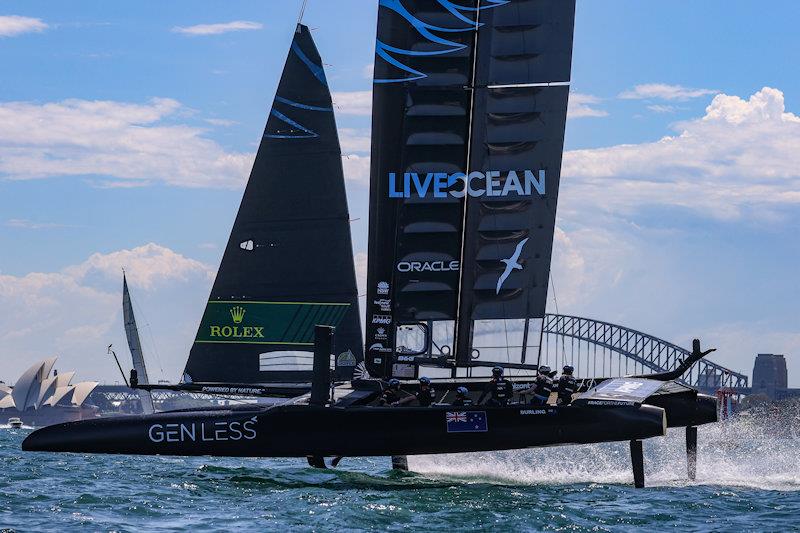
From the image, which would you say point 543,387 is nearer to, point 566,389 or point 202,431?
point 566,389

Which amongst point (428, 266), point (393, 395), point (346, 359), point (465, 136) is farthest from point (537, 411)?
point (465, 136)

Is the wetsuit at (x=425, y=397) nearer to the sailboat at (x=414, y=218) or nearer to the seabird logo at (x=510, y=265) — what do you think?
the sailboat at (x=414, y=218)

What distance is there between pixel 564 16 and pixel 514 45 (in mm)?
956

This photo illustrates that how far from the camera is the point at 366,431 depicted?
57.7 ft

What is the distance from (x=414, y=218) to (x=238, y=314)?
354cm

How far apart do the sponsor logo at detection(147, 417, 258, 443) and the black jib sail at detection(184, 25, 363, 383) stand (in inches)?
153

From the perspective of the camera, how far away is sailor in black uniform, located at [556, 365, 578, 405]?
1831 centimetres

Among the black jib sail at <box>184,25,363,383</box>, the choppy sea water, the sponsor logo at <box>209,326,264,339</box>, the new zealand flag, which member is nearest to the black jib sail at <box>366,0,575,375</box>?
the black jib sail at <box>184,25,363,383</box>

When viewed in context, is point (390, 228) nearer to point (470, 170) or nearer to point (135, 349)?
point (470, 170)

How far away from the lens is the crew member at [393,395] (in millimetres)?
18578

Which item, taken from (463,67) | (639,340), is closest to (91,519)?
(463,67)

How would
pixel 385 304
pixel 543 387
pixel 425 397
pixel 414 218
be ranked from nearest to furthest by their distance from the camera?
1. pixel 425 397
2. pixel 543 387
3. pixel 414 218
4. pixel 385 304

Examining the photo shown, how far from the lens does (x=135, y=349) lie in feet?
132

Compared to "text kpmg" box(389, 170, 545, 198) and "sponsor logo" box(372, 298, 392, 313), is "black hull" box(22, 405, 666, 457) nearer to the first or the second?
"sponsor logo" box(372, 298, 392, 313)
